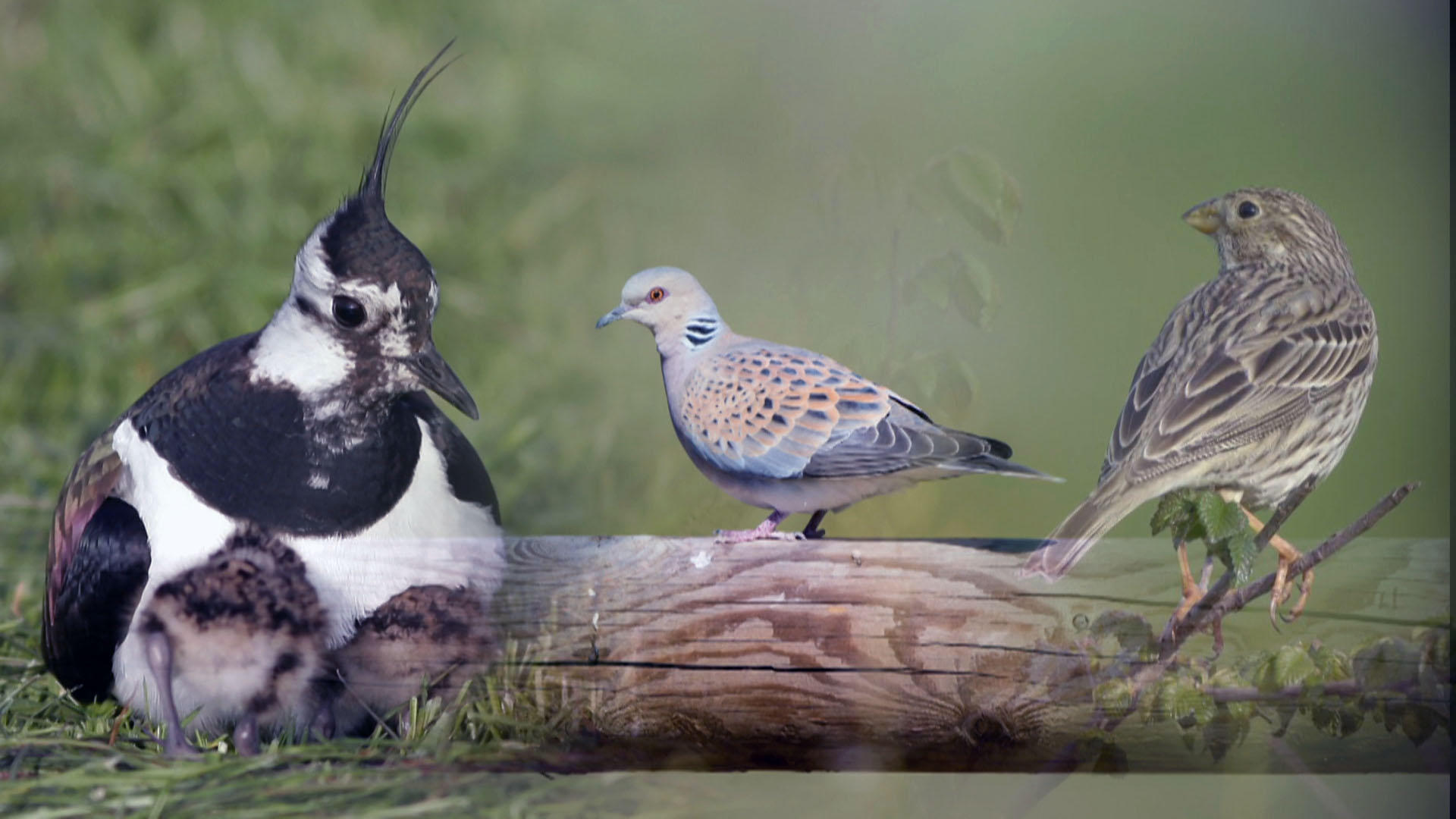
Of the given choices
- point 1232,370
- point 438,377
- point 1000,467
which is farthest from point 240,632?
point 1232,370

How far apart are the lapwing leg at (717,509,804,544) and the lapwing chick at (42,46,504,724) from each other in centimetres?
35

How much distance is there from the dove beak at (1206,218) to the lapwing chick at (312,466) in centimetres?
110

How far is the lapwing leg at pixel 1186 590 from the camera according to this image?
7.07ft

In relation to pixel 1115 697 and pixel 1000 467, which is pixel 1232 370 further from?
pixel 1115 697

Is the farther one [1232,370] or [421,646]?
[421,646]

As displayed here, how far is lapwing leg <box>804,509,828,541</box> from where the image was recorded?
7.24 ft

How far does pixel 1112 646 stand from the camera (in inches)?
84.1

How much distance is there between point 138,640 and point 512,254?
1517 millimetres

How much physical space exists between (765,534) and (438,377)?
0.52m

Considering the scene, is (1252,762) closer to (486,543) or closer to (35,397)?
(486,543)

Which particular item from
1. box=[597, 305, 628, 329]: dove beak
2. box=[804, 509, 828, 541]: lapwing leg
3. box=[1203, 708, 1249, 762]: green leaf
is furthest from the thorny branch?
box=[597, 305, 628, 329]: dove beak

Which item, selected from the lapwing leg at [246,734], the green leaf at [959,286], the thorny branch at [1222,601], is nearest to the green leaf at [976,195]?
the green leaf at [959,286]

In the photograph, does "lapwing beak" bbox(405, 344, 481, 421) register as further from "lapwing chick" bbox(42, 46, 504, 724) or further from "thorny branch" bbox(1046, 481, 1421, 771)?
"thorny branch" bbox(1046, 481, 1421, 771)

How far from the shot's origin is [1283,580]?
216 cm
